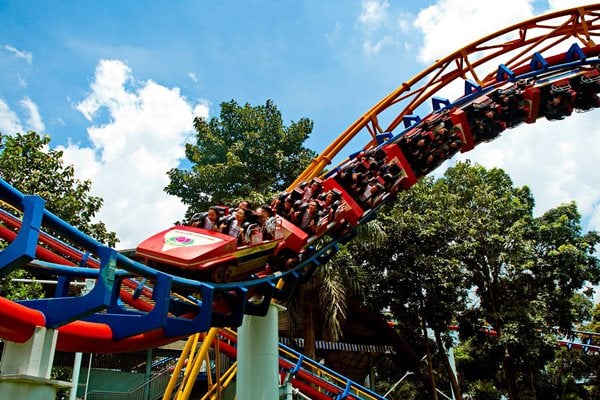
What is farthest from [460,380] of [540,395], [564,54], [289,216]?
[289,216]

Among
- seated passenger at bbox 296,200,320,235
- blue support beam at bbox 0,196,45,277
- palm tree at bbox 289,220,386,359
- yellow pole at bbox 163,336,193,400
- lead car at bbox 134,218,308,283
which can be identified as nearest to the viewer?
blue support beam at bbox 0,196,45,277

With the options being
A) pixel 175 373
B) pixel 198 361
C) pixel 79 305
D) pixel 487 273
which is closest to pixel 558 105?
pixel 198 361

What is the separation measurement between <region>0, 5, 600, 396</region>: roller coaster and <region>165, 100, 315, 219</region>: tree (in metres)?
6.07

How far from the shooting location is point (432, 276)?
14.1 metres

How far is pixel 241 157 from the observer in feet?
48.3

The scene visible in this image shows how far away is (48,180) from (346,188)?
26.1 feet

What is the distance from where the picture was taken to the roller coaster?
2.94m

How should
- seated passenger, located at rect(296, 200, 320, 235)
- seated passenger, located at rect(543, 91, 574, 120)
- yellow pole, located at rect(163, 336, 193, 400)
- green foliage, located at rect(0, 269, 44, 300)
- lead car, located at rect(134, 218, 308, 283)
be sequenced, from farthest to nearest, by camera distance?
green foliage, located at rect(0, 269, 44, 300) → seated passenger, located at rect(543, 91, 574, 120) → yellow pole, located at rect(163, 336, 193, 400) → seated passenger, located at rect(296, 200, 320, 235) → lead car, located at rect(134, 218, 308, 283)

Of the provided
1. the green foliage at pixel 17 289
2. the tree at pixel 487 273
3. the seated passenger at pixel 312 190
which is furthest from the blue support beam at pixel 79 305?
the tree at pixel 487 273

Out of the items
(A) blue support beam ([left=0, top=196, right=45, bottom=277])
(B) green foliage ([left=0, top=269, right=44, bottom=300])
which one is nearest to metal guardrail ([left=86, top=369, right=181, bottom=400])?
(B) green foliage ([left=0, top=269, right=44, bottom=300])

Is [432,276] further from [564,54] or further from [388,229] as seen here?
[564,54]

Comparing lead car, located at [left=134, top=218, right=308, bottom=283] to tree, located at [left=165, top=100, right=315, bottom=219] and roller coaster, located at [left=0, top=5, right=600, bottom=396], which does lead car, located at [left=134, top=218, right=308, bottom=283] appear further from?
tree, located at [left=165, top=100, right=315, bottom=219]

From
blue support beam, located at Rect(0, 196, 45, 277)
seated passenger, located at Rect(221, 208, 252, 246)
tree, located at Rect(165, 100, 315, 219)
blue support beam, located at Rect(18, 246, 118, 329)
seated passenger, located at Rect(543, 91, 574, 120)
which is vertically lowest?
blue support beam, located at Rect(18, 246, 118, 329)

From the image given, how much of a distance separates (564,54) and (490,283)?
9300mm
